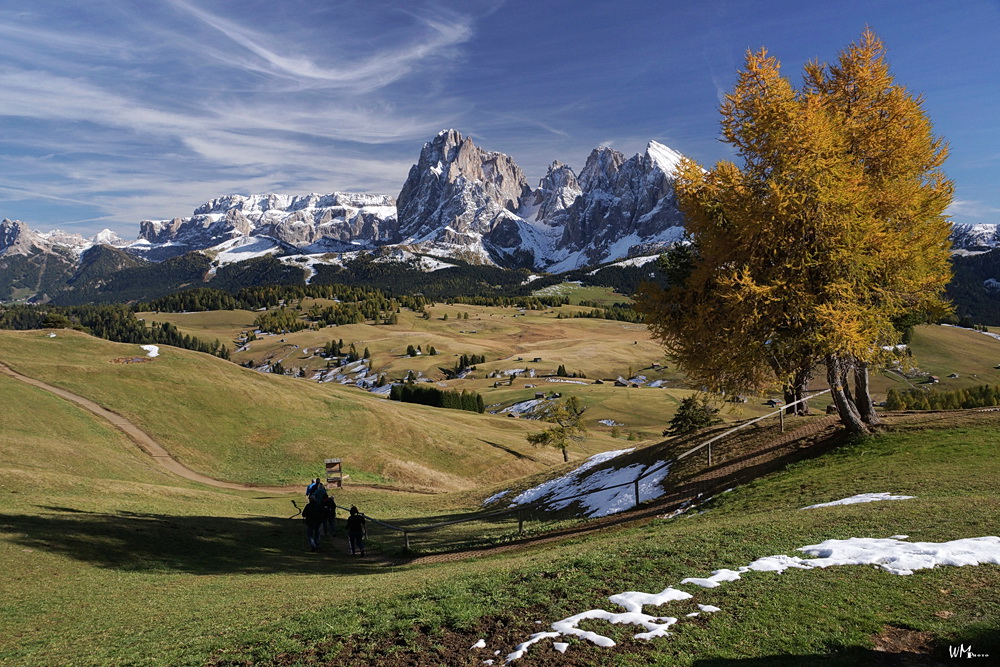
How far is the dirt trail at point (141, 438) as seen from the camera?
4597 cm

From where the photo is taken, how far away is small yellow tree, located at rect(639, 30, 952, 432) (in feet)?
72.4

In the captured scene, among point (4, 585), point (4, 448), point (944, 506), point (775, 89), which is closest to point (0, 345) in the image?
point (4, 448)

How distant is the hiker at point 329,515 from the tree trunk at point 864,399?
27.0 m

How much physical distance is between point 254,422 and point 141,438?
1048cm

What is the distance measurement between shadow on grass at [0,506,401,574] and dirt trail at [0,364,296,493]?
1728 cm

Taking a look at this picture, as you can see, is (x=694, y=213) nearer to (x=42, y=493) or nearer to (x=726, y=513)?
(x=726, y=513)

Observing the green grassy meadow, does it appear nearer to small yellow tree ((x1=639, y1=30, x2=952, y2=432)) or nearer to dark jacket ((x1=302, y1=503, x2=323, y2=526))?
dark jacket ((x1=302, y1=503, x2=323, y2=526))

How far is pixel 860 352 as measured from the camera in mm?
21766

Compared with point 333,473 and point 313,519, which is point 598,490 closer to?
point 313,519

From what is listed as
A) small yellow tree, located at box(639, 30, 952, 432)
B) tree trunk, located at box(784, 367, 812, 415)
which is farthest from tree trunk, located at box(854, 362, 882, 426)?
tree trunk, located at box(784, 367, 812, 415)

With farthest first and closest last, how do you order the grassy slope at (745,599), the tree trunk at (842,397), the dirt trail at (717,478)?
the dirt trail at (717,478), the tree trunk at (842,397), the grassy slope at (745,599)

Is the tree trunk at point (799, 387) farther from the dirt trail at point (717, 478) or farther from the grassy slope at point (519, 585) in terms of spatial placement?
the grassy slope at point (519, 585)

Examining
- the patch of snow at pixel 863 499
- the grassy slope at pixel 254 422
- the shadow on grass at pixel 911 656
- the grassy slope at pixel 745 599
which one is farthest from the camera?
the grassy slope at pixel 254 422

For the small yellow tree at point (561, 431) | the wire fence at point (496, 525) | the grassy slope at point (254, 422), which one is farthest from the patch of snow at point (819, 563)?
the small yellow tree at point (561, 431)
